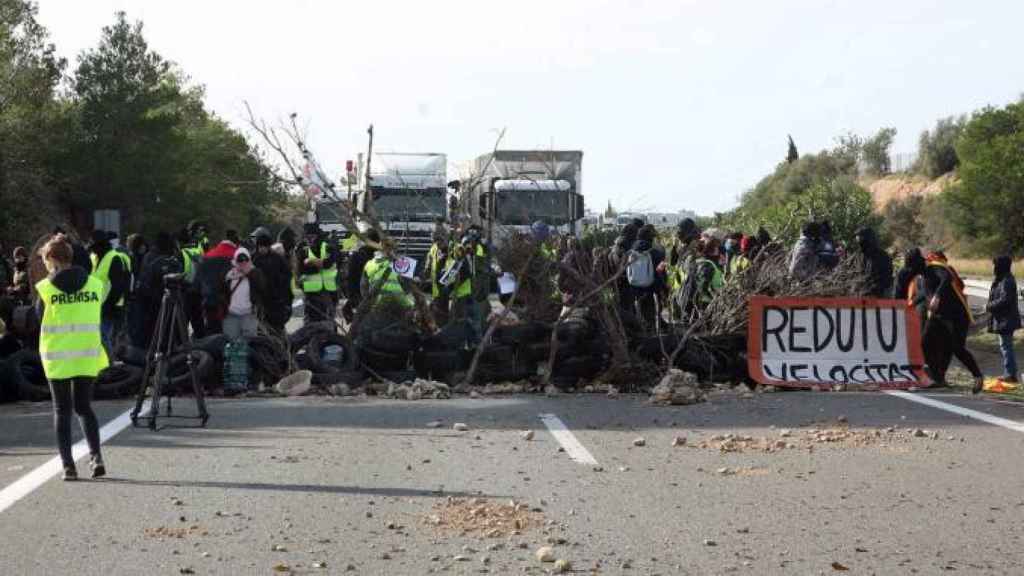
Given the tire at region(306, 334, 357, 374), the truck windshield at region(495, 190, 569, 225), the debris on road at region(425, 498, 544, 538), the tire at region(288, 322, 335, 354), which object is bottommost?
the debris on road at region(425, 498, 544, 538)

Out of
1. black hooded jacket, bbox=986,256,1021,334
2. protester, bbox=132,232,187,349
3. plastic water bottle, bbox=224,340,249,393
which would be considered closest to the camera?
plastic water bottle, bbox=224,340,249,393

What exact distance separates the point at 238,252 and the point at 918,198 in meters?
77.3

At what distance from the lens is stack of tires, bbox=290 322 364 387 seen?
52.6ft

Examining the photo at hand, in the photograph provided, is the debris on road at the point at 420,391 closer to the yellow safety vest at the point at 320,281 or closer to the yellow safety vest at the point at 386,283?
the yellow safety vest at the point at 386,283

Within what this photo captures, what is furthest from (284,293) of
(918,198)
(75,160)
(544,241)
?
(918,198)

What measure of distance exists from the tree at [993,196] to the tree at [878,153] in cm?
3307

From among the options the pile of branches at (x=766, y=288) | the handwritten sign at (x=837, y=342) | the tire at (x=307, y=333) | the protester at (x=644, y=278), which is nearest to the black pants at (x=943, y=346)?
the handwritten sign at (x=837, y=342)

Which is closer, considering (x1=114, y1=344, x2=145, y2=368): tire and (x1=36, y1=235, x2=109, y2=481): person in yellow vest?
(x1=36, y1=235, x2=109, y2=481): person in yellow vest

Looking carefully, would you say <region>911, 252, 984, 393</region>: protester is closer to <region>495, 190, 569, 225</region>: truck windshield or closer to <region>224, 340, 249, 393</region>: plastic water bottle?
<region>224, 340, 249, 393</region>: plastic water bottle

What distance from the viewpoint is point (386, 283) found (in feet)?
57.5

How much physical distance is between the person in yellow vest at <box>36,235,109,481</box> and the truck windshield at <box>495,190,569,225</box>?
75.2 feet

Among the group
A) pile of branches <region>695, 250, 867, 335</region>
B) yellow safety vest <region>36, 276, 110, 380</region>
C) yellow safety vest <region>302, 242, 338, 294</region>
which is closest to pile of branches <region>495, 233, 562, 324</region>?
pile of branches <region>695, 250, 867, 335</region>

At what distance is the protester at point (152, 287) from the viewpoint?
1664 centimetres

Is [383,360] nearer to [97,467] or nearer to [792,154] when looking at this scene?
[97,467]
